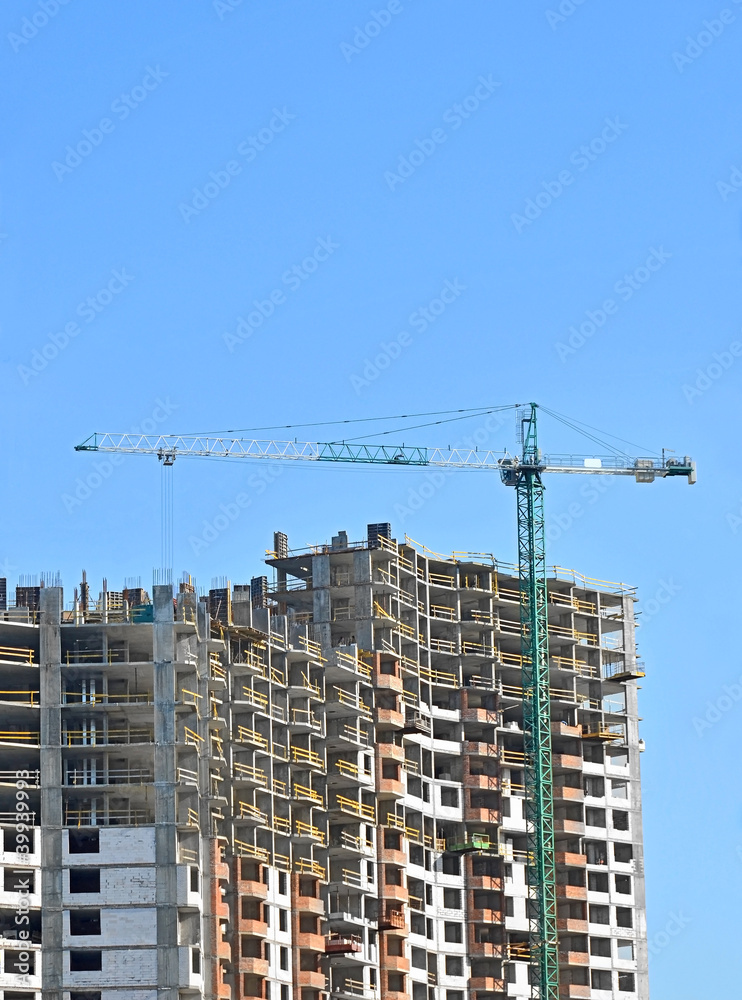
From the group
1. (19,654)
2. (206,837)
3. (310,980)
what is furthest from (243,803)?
(19,654)

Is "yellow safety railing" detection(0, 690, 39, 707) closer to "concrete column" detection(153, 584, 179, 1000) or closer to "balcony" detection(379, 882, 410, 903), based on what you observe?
"concrete column" detection(153, 584, 179, 1000)

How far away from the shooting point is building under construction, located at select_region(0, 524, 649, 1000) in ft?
510

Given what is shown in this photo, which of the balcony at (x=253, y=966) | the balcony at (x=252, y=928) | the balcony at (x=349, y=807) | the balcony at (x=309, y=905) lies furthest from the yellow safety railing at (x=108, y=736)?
the balcony at (x=349, y=807)

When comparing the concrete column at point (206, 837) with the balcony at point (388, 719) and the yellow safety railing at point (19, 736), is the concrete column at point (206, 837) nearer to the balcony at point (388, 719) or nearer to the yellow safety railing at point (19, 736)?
the yellow safety railing at point (19, 736)

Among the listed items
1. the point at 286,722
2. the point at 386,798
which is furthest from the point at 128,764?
the point at 386,798

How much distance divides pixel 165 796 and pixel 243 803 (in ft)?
35.3

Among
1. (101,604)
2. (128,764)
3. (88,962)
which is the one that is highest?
(101,604)

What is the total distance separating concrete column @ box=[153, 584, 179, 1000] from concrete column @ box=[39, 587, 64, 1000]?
5.93 m

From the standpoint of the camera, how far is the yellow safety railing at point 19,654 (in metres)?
160

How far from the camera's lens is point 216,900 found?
6289 inches

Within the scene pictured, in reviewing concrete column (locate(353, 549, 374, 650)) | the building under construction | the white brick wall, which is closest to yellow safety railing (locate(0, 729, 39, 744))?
the building under construction

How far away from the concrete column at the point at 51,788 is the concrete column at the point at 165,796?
5.93 meters

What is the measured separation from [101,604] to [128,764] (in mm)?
10387

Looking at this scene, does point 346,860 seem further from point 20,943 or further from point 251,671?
point 20,943
